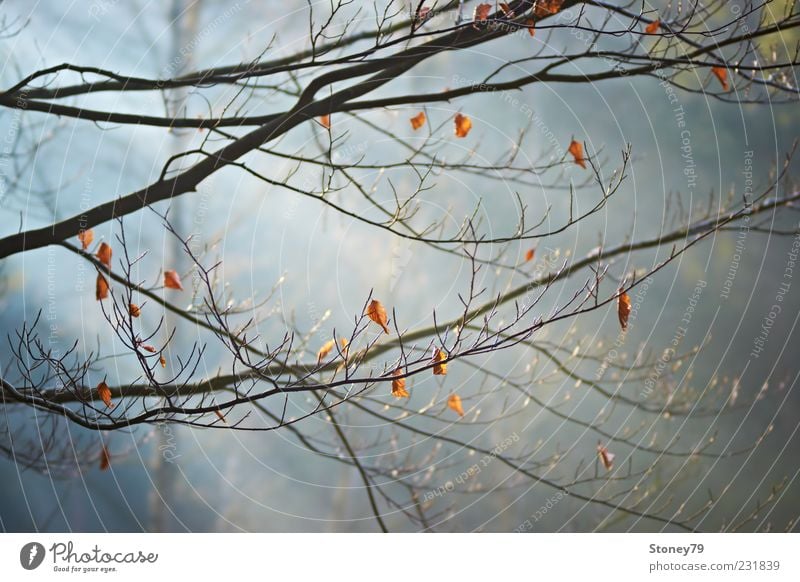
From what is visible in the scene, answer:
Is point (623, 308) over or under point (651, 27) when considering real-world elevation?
under

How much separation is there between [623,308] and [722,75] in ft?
2.46

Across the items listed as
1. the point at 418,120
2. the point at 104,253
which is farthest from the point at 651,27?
the point at 104,253

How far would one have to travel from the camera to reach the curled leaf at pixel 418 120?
2.02 meters

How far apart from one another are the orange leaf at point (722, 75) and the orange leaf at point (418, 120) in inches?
34.3

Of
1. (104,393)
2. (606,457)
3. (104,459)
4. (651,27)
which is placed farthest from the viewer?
(606,457)

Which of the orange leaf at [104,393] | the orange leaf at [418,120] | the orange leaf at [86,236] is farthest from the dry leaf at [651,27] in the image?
the orange leaf at [104,393]

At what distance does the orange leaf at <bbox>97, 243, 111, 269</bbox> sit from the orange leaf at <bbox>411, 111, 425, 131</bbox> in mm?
852

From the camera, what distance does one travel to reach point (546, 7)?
1.87 meters

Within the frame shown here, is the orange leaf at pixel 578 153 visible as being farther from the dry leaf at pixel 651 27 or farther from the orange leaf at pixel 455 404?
the orange leaf at pixel 455 404

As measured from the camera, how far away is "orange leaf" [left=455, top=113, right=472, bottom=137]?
203 cm

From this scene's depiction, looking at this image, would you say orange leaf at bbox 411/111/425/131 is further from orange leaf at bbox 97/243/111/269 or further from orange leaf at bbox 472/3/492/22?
orange leaf at bbox 97/243/111/269

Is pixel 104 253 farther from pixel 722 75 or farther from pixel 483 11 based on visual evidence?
pixel 722 75

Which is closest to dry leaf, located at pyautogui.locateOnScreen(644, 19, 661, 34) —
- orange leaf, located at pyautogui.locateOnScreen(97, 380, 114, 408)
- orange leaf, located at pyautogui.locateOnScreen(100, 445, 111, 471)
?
orange leaf, located at pyautogui.locateOnScreen(97, 380, 114, 408)
